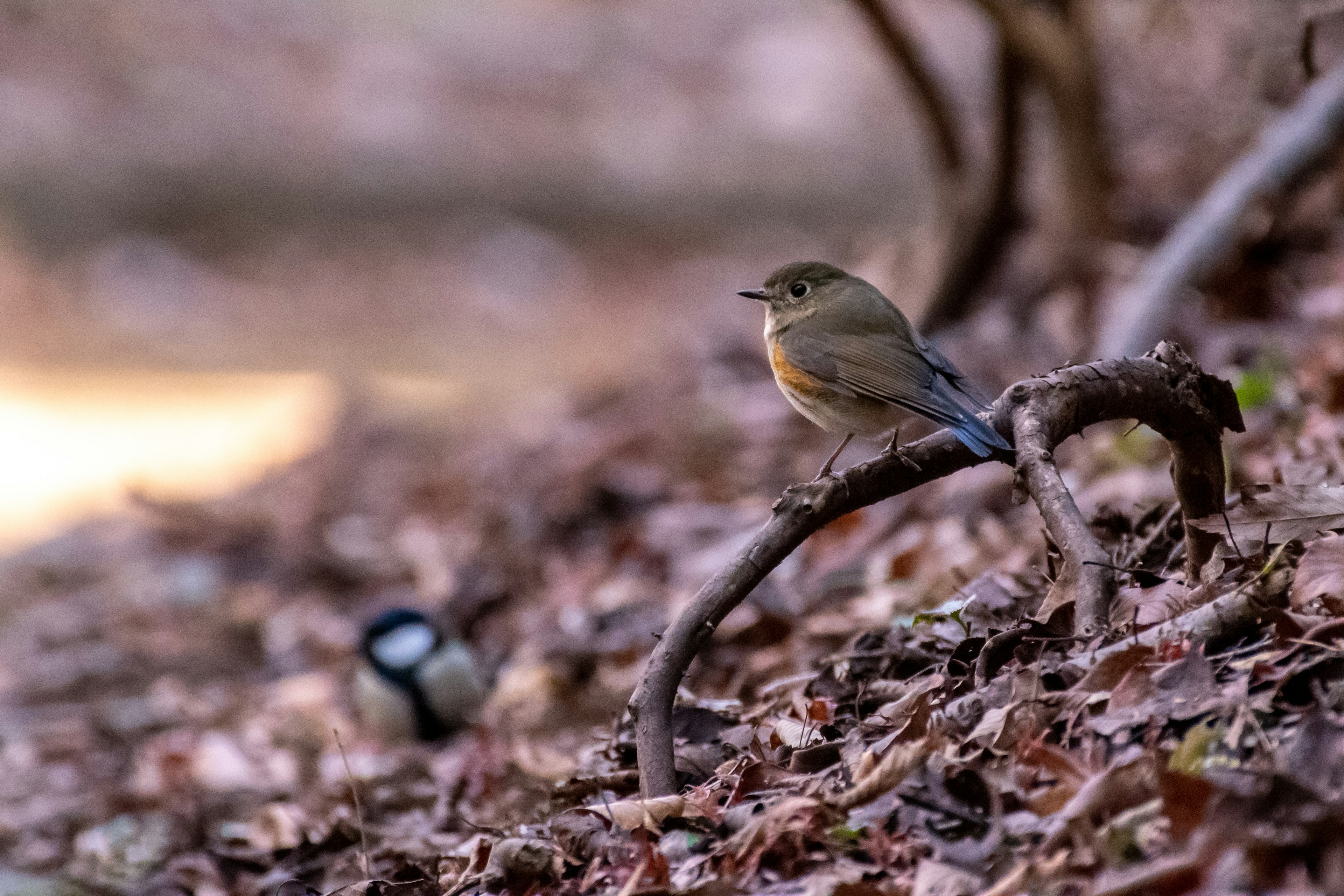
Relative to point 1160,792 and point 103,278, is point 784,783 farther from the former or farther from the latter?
point 103,278

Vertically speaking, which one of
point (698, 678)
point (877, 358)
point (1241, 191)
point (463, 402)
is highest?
point (463, 402)

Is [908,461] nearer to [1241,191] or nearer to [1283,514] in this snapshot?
[1283,514]

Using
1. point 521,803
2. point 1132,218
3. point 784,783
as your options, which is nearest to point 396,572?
point 521,803

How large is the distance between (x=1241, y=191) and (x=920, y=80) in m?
1.69

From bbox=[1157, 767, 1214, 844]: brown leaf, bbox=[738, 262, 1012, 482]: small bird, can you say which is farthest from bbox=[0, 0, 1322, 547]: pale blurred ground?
bbox=[1157, 767, 1214, 844]: brown leaf

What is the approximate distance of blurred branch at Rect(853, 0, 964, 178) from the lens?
5.69 metres

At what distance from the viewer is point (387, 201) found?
1781 cm

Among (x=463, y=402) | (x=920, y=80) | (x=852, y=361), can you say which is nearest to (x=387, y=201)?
(x=463, y=402)

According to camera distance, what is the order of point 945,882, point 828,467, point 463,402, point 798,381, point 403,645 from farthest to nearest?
point 463,402, point 403,645, point 798,381, point 828,467, point 945,882

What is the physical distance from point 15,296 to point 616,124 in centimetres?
844

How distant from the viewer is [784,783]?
2.18m

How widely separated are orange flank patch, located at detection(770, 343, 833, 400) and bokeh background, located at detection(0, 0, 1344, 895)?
751 millimetres

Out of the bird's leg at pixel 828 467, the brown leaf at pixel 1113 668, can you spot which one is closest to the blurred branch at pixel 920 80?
the bird's leg at pixel 828 467

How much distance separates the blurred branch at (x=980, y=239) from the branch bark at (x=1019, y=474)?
151 inches
